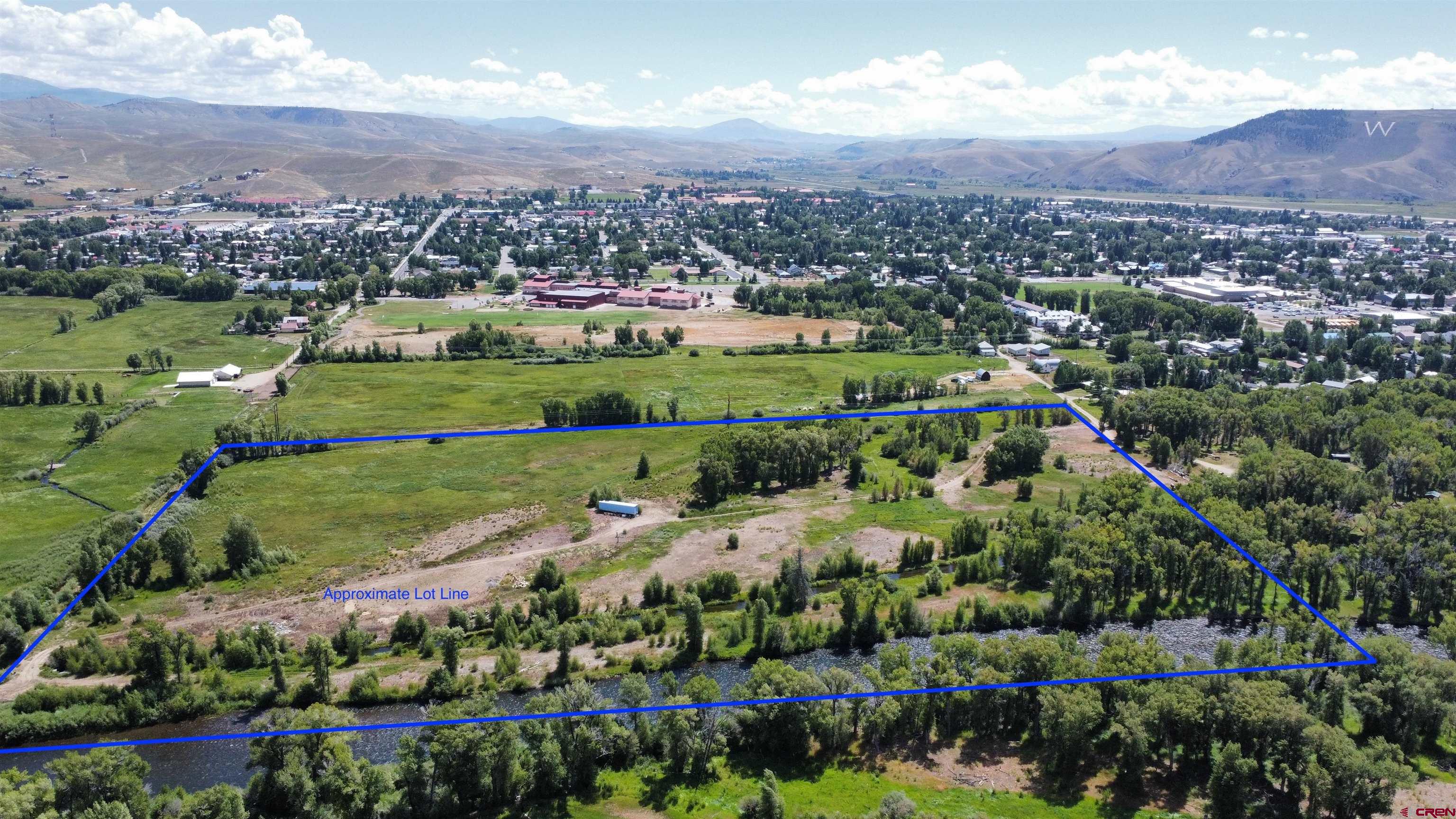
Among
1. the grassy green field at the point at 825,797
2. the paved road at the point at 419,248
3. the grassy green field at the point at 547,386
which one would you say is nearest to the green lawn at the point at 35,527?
the grassy green field at the point at 547,386

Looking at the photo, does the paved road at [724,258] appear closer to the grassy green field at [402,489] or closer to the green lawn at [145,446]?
the grassy green field at [402,489]

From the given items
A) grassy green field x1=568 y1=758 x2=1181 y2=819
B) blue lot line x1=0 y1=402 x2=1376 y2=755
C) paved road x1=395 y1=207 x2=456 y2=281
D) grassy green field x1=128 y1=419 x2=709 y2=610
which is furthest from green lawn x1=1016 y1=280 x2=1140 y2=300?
grassy green field x1=568 y1=758 x2=1181 y2=819

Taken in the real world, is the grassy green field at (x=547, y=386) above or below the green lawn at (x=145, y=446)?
above

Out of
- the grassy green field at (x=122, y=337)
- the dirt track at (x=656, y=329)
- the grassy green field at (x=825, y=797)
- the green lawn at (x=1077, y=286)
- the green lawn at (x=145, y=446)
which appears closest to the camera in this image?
the grassy green field at (x=825, y=797)

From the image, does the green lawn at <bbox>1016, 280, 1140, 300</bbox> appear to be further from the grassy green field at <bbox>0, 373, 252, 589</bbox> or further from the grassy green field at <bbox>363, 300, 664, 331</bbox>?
the grassy green field at <bbox>0, 373, 252, 589</bbox>

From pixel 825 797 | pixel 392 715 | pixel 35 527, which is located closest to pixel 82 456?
pixel 35 527

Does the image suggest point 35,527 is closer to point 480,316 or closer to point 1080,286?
point 480,316
